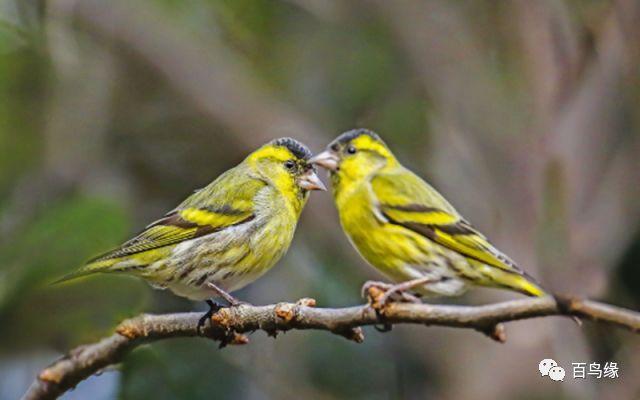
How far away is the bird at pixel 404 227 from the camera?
4.81ft

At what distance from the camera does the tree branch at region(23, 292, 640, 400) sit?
990 millimetres

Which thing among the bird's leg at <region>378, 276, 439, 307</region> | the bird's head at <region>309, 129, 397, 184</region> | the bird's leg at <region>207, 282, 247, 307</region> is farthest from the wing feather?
the bird's leg at <region>378, 276, 439, 307</region>

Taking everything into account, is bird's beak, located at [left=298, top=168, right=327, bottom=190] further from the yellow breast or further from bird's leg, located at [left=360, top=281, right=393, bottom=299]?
bird's leg, located at [left=360, top=281, right=393, bottom=299]

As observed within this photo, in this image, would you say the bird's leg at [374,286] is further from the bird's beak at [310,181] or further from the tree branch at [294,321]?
the bird's beak at [310,181]

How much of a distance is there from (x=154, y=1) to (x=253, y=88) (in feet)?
2.27

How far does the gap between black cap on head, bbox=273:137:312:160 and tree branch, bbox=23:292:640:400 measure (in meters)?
0.25

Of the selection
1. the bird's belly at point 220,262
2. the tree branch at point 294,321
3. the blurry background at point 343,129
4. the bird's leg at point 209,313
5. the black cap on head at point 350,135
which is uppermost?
the blurry background at point 343,129

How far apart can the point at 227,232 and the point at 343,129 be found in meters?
2.47

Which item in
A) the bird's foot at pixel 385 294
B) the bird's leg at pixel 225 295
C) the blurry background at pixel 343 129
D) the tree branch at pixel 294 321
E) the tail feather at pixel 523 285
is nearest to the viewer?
the tree branch at pixel 294 321

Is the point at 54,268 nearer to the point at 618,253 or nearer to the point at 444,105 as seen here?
the point at 618,253

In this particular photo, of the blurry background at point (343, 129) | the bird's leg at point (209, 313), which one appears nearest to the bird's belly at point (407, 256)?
the bird's leg at point (209, 313)

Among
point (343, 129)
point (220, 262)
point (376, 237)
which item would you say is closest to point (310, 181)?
point (376, 237)

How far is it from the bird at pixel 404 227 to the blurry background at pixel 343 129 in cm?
55

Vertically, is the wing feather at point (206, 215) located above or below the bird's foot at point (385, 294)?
above
